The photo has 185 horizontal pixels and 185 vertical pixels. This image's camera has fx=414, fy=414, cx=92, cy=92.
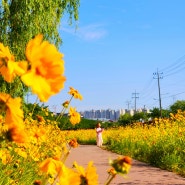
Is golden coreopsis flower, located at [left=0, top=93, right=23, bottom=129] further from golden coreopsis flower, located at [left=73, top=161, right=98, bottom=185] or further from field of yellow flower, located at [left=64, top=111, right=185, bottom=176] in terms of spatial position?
field of yellow flower, located at [left=64, top=111, right=185, bottom=176]

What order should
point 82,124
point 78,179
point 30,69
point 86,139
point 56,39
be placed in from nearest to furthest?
point 30,69 < point 78,179 < point 56,39 < point 86,139 < point 82,124

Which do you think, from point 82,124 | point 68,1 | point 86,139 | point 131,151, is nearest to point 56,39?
point 68,1

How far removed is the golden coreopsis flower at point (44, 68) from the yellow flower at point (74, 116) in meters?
2.33

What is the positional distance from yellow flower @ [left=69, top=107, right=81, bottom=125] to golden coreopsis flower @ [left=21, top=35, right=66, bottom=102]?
2326 mm

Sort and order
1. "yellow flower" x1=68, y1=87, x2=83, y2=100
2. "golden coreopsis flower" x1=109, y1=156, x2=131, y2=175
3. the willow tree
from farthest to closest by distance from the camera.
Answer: the willow tree < "yellow flower" x1=68, y1=87, x2=83, y2=100 < "golden coreopsis flower" x1=109, y1=156, x2=131, y2=175

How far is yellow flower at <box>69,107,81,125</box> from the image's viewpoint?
3.24 meters

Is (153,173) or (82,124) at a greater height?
(82,124)

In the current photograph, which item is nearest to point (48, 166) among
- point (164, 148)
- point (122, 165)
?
point (122, 165)

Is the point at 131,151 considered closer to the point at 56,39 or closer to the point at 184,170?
the point at 56,39

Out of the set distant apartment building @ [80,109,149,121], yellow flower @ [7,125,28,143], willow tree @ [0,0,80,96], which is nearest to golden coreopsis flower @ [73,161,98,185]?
yellow flower @ [7,125,28,143]

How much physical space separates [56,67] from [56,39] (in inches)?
439

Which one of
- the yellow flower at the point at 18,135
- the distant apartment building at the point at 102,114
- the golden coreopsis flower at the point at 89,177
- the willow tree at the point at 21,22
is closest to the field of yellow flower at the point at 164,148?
the willow tree at the point at 21,22

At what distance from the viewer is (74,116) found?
10.8 feet

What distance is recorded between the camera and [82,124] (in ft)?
118
